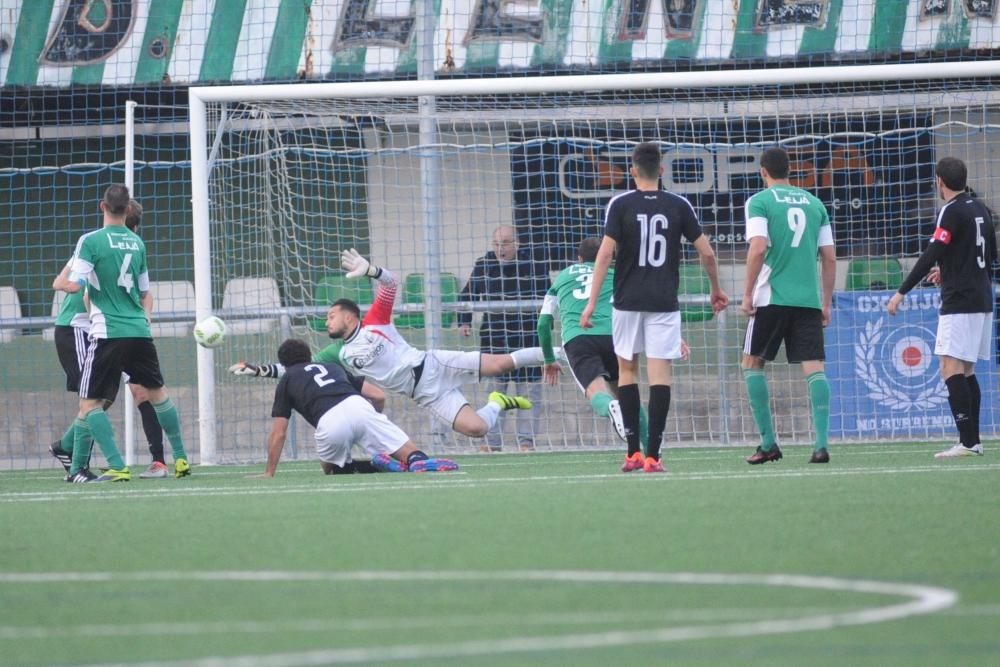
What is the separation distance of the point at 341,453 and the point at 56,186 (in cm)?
911

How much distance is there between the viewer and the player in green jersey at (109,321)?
995 cm

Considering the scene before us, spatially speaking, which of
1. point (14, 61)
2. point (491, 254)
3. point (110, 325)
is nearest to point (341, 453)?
point (110, 325)

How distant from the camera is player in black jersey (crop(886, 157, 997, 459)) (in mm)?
9836

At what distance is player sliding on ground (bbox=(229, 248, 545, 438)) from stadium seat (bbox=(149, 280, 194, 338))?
394 centimetres

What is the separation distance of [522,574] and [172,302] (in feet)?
38.9

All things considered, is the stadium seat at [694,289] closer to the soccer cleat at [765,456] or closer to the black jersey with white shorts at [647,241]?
the soccer cleat at [765,456]

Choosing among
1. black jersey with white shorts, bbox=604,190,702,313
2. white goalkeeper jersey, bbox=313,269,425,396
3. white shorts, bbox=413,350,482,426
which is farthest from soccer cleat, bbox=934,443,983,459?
white goalkeeper jersey, bbox=313,269,425,396

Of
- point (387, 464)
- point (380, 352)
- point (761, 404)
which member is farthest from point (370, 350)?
point (761, 404)

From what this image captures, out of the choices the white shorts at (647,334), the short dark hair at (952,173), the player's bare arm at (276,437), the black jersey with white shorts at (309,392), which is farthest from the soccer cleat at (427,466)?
the short dark hair at (952,173)

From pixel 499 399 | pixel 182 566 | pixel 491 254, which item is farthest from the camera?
pixel 491 254

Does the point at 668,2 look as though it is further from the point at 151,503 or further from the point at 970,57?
the point at 151,503

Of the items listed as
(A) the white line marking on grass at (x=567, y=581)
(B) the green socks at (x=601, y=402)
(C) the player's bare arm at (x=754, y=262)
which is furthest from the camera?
(B) the green socks at (x=601, y=402)

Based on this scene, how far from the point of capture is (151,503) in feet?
25.3

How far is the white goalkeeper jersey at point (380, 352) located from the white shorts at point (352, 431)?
1366 millimetres
